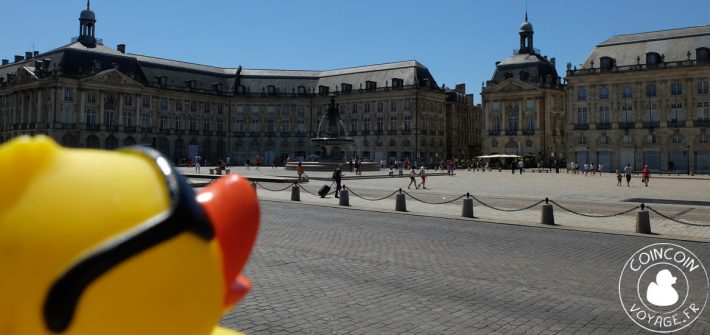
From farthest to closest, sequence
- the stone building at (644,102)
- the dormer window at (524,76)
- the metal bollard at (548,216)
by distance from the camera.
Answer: the dormer window at (524,76), the stone building at (644,102), the metal bollard at (548,216)

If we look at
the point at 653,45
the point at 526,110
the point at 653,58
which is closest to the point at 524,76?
the point at 526,110

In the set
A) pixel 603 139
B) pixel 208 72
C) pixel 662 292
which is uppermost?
pixel 208 72

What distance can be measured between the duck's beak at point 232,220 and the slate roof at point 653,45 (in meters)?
81.6

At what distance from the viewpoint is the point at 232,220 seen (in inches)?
95.8

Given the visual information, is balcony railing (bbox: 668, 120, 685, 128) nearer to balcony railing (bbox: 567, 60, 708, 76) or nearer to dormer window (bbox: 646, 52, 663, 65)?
balcony railing (bbox: 567, 60, 708, 76)

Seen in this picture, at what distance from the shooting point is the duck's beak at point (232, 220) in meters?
2.39

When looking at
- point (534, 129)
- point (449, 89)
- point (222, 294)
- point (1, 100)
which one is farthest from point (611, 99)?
point (1, 100)

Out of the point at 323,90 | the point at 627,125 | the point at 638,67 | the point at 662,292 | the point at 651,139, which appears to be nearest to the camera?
the point at 662,292

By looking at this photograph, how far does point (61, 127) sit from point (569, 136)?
239 feet

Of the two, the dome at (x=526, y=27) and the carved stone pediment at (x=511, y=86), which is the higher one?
the dome at (x=526, y=27)

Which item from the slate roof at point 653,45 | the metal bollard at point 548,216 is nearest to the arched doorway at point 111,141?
the slate roof at point 653,45

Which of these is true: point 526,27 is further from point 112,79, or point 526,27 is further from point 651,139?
point 112,79

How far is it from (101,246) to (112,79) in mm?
90082

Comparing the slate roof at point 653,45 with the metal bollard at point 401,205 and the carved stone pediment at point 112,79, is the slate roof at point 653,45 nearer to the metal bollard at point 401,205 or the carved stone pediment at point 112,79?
the metal bollard at point 401,205
